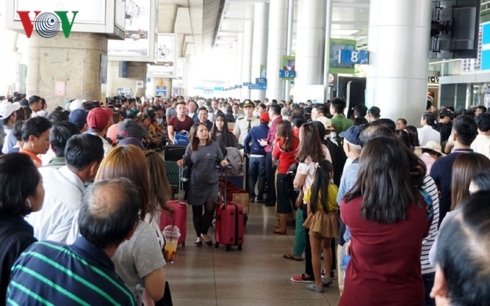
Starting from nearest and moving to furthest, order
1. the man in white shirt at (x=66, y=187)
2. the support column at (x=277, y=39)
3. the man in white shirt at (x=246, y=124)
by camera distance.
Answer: the man in white shirt at (x=66, y=187) < the man in white shirt at (x=246, y=124) < the support column at (x=277, y=39)

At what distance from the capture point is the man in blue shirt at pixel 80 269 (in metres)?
2.43

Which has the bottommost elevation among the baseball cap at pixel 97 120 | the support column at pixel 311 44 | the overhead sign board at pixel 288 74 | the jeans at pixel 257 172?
the jeans at pixel 257 172

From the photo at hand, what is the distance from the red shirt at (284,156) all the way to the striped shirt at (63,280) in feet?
25.0

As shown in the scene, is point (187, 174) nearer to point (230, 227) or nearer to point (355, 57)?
point (230, 227)

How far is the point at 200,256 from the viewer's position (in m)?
8.62

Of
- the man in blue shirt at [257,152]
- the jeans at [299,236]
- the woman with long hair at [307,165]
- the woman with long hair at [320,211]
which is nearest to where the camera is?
the woman with long hair at [320,211]

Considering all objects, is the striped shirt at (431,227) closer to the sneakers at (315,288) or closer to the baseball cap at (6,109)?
the sneakers at (315,288)

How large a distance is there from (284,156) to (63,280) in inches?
306

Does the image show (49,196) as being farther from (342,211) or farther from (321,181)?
(321,181)

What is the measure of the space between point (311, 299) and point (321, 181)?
1.19m

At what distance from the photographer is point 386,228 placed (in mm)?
3543

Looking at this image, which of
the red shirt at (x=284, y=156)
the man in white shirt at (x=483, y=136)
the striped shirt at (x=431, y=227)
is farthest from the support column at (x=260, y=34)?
the striped shirt at (x=431, y=227)

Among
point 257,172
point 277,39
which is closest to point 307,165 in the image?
point 257,172

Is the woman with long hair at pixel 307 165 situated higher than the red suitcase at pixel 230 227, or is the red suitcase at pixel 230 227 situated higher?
the woman with long hair at pixel 307 165
